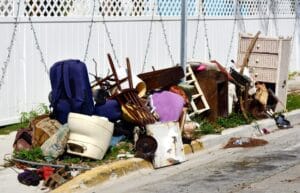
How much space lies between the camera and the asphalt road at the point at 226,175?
7.82m

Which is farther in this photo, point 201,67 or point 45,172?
point 201,67

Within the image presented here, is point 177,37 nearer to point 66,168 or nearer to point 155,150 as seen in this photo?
point 155,150

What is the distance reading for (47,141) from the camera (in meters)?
8.63

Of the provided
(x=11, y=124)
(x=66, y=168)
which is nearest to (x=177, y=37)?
(x=11, y=124)

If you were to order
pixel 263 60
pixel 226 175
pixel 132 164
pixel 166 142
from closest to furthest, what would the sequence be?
pixel 226 175 → pixel 132 164 → pixel 166 142 → pixel 263 60

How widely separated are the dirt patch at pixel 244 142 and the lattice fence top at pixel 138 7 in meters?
3.27

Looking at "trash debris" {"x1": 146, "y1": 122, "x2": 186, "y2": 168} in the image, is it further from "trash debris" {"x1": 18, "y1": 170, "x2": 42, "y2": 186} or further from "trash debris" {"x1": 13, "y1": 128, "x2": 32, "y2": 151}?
"trash debris" {"x1": 18, "y1": 170, "x2": 42, "y2": 186}

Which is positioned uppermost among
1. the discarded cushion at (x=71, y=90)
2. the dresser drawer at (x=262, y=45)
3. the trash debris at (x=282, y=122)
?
the discarded cushion at (x=71, y=90)

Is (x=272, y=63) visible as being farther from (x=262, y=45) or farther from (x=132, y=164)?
(x=132, y=164)

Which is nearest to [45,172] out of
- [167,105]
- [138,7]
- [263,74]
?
[167,105]

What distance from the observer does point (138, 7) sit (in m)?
13.0

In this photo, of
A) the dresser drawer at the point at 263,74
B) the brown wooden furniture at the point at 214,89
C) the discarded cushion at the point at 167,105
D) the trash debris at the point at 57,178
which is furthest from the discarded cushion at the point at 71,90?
the dresser drawer at the point at 263,74

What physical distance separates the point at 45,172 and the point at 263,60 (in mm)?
6009

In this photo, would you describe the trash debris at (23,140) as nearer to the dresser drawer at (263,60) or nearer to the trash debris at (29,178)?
the trash debris at (29,178)
